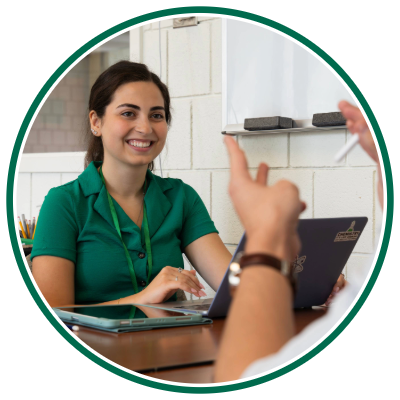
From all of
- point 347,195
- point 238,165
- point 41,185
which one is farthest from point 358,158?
point 41,185

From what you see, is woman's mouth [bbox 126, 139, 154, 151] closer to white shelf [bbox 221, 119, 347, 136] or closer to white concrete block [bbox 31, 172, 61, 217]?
white shelf [bbox 221, 119, 347, 136]

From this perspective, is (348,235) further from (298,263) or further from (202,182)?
(202,182)

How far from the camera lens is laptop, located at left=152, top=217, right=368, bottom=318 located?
85 cm

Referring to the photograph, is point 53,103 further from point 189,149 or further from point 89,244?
point 89,244

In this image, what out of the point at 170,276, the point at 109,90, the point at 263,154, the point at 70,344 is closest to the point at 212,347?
the point at 70,344

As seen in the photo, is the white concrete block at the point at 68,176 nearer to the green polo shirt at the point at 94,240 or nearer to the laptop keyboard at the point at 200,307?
the green polo shirt at the point at 94,240

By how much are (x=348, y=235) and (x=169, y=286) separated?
0.35 meters

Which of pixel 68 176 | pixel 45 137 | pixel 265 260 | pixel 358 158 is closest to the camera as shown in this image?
pixel 265 260

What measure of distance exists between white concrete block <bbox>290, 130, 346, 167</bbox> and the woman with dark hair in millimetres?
337

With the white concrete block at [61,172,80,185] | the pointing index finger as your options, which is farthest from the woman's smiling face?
the white concrete block at [61,172,80,185]

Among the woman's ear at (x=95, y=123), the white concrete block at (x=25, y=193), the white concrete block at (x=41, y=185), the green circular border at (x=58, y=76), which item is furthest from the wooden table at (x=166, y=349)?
the white concrete block at (x=25, y=193)

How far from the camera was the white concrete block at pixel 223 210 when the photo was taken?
1689 millimetres

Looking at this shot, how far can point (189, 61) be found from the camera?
1.75 m

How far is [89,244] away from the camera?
1.16 m
